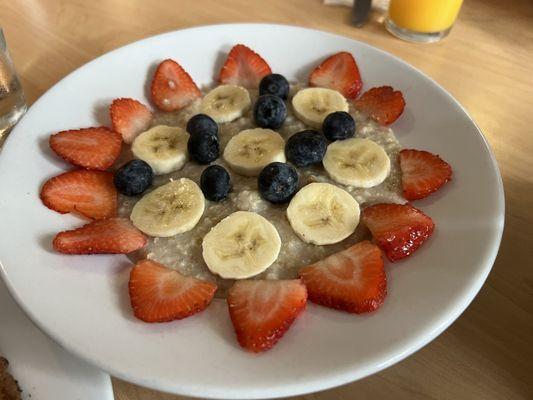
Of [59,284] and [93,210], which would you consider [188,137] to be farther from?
[59,284]

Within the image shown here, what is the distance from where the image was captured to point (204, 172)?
1.06m

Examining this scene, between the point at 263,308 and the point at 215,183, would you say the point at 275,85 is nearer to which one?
the point at 215,183

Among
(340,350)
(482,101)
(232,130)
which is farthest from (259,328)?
(482,101)

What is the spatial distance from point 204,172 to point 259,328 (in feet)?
1.30

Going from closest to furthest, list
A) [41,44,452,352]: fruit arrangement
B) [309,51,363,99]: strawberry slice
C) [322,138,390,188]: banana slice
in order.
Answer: [41,44,452,352]: fruit arrangement
[322,138,390,188]: banana slice
[309,51,363,99]: strawberry slice

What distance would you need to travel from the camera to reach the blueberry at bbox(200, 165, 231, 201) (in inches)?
40.7

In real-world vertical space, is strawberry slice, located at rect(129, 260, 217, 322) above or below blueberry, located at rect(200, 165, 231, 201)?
below

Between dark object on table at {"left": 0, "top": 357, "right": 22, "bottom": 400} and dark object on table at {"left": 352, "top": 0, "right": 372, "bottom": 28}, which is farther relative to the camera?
dark object on table at {"left": 352, "top": 0, "right": 372, "bottom": 28}

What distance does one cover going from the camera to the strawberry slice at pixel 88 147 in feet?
3.56

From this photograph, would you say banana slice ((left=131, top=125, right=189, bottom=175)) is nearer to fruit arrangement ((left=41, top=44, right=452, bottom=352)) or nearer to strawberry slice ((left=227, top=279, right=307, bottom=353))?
fruit arrangement ((left=41, top=44, right=452, bottom=352))

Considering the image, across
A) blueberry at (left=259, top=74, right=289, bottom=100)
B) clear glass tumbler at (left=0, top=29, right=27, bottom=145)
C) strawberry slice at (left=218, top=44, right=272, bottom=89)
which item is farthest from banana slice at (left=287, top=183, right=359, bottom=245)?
clear glass tumbler at (left=0, top=29, right=27, bottom=145)

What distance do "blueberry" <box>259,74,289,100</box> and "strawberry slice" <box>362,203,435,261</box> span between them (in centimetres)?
44

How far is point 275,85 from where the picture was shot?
4.11 feet

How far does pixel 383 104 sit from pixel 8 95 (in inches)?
39.7
